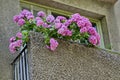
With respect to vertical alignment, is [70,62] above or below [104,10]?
below

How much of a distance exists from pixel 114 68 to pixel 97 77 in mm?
493

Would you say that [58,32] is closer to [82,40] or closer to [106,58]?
[82,40]

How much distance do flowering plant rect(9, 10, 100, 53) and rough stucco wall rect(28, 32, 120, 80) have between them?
12 centimetres

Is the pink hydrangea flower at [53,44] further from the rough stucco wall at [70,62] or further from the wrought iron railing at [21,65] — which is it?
the wrought iron railing at [21,65]

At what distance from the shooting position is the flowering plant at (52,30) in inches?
237

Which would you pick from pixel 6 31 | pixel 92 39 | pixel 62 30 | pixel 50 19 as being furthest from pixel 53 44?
pixel 6 31

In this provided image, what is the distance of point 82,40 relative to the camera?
6.47m

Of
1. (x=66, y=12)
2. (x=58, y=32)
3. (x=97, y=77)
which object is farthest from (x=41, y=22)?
(x=66, y=12)

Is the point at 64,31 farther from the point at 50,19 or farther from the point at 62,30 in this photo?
the point at 50,19

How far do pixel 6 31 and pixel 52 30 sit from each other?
3.31 ft

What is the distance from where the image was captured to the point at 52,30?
6.14 m

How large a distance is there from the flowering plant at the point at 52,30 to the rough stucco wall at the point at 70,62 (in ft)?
0.40

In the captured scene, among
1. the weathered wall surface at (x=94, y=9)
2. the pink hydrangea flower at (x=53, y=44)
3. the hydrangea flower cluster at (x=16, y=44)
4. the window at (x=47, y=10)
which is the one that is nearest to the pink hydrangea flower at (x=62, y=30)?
the pink hydrangea flower at (x=53, y=44)

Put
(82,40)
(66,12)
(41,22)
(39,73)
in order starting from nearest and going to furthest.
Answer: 1. (39,73)
2. (41,22)
3. (82,40)
4. (66,12)
